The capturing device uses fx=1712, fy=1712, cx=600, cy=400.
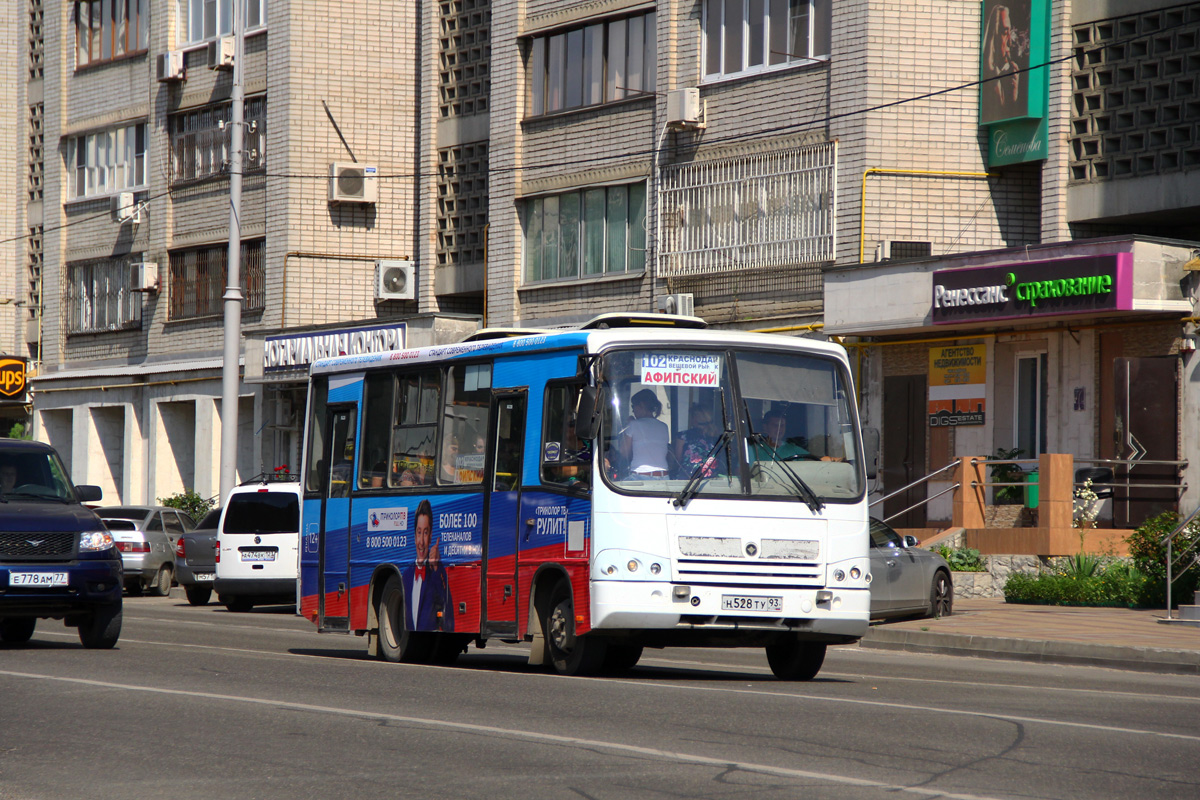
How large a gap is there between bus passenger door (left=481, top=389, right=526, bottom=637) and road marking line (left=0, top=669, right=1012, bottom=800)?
312 centimetres

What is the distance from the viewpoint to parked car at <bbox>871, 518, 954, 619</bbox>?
65.5 feet

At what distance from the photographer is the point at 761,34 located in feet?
94.7

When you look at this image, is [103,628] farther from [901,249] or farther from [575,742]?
[901,249]

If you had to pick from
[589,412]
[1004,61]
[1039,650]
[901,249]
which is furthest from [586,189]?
[589,412]

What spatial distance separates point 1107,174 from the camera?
85.8 feet

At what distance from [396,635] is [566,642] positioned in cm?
290

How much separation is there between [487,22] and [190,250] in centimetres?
1059

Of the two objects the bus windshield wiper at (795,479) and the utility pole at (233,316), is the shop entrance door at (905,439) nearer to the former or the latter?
the utility pole at (233,316)

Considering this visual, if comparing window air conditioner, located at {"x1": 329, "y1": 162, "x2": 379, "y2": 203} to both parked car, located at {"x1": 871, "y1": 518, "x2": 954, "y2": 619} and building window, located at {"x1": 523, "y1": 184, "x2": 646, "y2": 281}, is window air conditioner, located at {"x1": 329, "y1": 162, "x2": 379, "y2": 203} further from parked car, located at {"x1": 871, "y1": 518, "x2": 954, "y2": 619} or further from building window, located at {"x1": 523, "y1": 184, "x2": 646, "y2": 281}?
parked car, located at {"x1": 871, "y1": 518, "x2": 954, "y2": 619}

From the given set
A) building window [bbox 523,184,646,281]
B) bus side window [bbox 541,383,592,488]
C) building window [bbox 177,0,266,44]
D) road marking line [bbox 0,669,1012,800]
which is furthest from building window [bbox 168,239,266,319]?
road marking line [bbox 0,669,1012,800]

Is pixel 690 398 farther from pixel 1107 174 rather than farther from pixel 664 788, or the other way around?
pixel 1107 174

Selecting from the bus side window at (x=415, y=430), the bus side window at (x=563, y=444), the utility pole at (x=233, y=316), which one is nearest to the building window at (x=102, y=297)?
the utility pole at (x=233, y=316)

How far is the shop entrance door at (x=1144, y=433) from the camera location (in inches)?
932

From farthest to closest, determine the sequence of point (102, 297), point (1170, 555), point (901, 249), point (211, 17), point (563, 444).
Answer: point (102, 297) → point (211, 17) → point (901, 249) → point (1170, 555) → point (563, 444)
